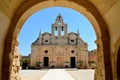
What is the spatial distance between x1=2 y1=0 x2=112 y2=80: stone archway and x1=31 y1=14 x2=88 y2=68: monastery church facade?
29.2 m

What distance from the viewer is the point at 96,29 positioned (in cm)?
571

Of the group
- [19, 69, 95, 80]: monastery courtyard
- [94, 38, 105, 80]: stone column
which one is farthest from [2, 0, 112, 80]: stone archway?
[19, 69, 95, 80]: monastery courtyard

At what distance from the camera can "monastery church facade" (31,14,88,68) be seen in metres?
34.8

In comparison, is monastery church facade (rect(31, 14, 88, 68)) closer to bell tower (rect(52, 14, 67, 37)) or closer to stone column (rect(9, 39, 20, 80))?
bell tower (rect(52, 14, 67, 37))

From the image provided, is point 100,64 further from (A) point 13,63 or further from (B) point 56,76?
(B) point 56,76

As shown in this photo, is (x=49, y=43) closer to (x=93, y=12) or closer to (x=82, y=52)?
(x=82, y=52)

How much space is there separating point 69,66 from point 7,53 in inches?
1177

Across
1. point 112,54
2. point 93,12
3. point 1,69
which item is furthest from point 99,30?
point 1,69

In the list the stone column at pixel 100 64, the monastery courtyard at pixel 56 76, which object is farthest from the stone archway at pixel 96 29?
the monastery courtyard at pixel 56 76

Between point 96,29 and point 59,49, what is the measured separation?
1178 inches

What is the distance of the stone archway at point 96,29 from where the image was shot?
4871 millimetres

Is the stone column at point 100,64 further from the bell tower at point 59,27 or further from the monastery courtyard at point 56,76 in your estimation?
the bell tower at point 59,27

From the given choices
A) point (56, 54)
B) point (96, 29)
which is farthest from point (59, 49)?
point (96, 29)

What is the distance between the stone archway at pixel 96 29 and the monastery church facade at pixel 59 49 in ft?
95.9
